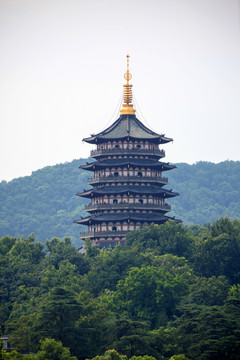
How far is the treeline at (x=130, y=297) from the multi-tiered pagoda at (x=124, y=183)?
192 inches

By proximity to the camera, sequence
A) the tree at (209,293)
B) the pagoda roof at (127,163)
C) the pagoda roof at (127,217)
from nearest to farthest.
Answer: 1. the tree at (209,293)
2. the pagoda roof at (127,217)
3. the pagoda roof at (127,163)

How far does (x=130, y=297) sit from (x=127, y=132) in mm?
25971

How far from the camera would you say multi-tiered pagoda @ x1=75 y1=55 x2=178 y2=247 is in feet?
343

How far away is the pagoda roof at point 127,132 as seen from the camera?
4242 inches

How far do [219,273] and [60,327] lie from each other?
68.1 feet

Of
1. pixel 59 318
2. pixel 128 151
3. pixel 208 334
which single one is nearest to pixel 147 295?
pixel 59 318

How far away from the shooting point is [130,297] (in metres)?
86.9

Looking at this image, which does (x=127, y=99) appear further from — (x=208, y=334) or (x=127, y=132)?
(x=208, y=334)

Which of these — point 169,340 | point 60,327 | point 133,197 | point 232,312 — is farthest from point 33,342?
point 133,197

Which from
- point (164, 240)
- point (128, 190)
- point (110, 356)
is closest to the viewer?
point (110, 356)

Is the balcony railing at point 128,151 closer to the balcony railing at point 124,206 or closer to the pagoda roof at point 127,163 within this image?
the pagoda roof at point 127,163

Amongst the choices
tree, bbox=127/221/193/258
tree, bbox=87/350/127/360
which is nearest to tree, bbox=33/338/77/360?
tree, bbox=87/350/127/360

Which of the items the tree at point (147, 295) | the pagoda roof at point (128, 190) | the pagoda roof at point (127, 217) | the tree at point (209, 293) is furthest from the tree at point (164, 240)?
the tree at point (209, 293)

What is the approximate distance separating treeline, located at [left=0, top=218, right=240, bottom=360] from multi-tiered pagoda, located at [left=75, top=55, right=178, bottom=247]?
16.0 ft
